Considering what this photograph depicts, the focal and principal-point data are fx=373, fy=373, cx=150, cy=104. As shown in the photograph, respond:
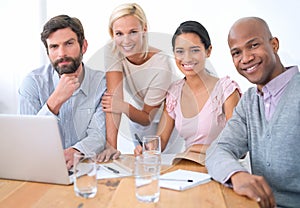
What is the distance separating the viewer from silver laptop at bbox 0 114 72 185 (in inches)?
46.9

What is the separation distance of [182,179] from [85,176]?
1.08 ft

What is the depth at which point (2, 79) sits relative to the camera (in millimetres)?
2943

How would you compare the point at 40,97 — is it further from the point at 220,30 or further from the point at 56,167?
the point at 220,30

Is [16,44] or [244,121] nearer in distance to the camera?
[244,121]

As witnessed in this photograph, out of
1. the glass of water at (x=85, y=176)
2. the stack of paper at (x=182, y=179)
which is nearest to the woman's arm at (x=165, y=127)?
the stack of paper at (x=182, y=179)

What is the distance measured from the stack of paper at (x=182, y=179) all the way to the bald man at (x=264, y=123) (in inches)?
1.7

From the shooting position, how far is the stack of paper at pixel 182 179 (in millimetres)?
1169

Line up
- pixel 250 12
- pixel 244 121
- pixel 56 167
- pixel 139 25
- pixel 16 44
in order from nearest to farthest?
pixel 56 167 → pixel 244 121 → pixel 139 25 → pixel 250 12 → pixel 16 44

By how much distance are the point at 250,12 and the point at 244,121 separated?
1.40 metres

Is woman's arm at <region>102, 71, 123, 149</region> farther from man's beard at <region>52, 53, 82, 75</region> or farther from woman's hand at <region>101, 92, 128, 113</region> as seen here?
man's beard at <region>52, 53, 82, 75</region>

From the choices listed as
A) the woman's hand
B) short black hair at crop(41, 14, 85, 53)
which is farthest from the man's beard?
the woman's hand

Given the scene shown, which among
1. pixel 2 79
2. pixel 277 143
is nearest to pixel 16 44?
pixel 2 79

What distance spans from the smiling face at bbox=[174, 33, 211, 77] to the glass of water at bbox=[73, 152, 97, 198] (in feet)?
2.47

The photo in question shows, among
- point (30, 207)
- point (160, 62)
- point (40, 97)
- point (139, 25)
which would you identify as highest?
point (139, 25)
